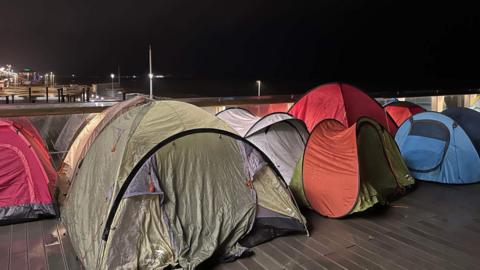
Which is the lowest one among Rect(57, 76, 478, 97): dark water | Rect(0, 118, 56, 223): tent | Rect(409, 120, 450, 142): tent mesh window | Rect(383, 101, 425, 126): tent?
Rect(0, 118, 56, 223): tent

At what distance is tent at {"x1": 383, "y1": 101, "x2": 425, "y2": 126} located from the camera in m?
8.17

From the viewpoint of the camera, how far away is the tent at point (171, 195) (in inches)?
133

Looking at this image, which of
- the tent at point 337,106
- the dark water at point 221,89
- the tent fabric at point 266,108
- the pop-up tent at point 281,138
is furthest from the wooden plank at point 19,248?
the dark water at point 221,89

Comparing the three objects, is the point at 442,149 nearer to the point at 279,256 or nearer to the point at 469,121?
the point at 469,121

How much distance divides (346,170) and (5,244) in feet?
12.9

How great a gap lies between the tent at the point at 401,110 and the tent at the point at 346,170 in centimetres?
304

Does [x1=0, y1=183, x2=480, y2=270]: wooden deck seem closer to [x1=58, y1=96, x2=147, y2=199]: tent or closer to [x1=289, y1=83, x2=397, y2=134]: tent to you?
[x1=58, y1=96, x2=147, y2=199]: tent

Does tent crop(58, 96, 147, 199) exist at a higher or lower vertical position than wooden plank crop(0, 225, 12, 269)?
higher

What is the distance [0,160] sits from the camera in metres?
4.48

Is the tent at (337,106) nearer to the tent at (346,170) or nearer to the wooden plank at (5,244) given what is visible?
the tent at (346,170)

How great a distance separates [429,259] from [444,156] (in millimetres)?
2835

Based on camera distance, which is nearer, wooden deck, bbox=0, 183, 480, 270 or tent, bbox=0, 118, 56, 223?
wooden deck, bbox=0, 183, 480, 270

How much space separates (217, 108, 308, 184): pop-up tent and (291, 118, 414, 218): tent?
0.57m

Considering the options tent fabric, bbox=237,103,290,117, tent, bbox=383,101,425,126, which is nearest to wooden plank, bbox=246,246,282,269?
tent fabric, bbox=237,103,290,117
